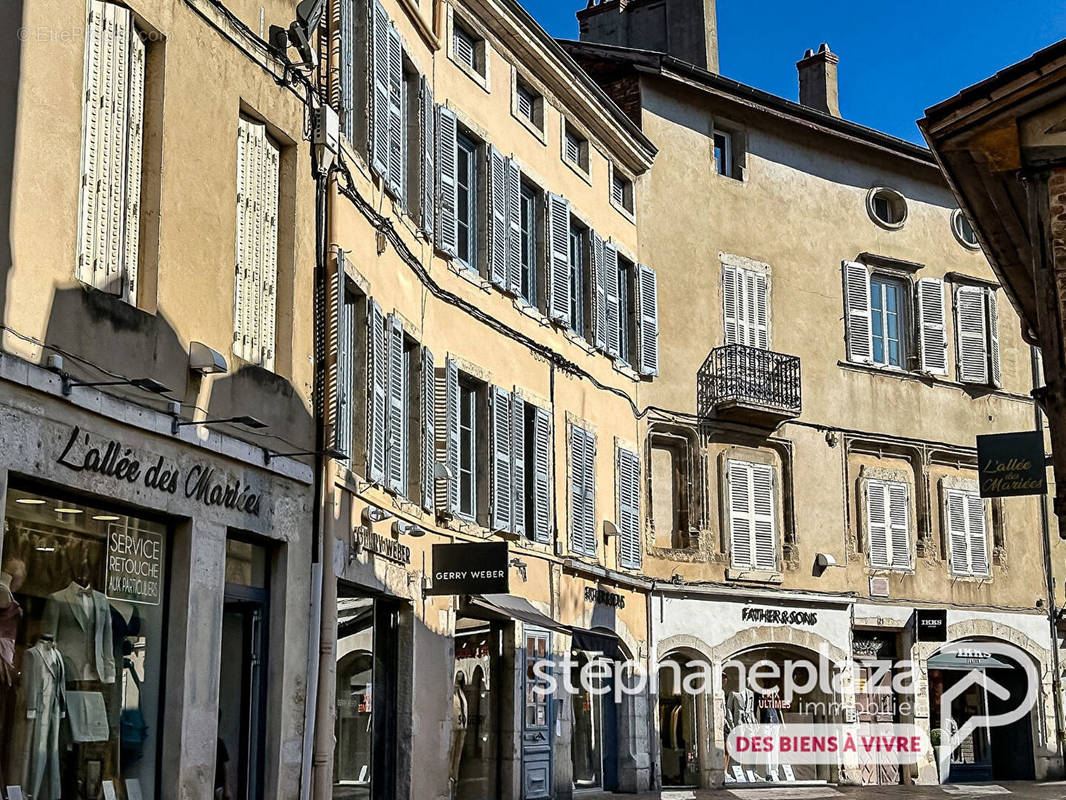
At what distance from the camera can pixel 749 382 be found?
2477 cm

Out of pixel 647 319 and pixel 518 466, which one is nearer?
pixel 518 466

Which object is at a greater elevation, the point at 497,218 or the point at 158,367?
the point at 497,218

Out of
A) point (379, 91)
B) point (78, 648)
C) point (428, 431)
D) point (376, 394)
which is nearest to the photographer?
point (78, 648)

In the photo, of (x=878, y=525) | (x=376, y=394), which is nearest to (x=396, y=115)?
(x=376, y=394)

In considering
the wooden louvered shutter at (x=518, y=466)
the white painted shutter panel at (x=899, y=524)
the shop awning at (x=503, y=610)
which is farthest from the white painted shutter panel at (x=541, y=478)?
the white painted shutter panel at (x=899, y=524)

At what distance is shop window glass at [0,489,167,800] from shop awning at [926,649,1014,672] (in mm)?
18788

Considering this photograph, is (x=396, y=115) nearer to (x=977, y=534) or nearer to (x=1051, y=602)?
(x=977, y=534)

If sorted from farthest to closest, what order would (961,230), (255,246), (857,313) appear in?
(961,230) → (857,313) → (255,246)

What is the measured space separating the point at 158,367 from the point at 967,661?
66.2 feet

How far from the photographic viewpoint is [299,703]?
1215cm

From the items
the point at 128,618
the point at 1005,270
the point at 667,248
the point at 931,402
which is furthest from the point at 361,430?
the point at 931,402

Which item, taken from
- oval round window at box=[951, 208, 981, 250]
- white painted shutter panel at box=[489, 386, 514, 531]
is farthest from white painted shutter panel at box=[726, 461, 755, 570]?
white painted shutter panel at box=[489, 386, 514, 531]

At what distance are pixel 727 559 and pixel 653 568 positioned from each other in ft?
5.46

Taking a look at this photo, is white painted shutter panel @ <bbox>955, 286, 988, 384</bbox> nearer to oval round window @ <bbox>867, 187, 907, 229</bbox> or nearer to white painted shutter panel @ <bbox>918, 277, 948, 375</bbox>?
white painted shutter panel @ <bbox>918, 277, 948, 375</bbox>
